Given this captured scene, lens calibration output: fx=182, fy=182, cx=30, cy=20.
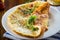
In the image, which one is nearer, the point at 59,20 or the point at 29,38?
the point at 29,38

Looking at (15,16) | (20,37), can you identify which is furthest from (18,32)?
(15,16)

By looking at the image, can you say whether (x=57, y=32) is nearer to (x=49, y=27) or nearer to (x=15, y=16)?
(x=49, y=27)

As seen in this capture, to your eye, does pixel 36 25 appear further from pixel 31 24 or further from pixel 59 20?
pixel 59 20

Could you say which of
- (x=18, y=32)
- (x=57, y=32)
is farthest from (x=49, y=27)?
(x=18, y=32)

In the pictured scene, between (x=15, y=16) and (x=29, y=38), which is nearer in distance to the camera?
(x=29, y=38)
